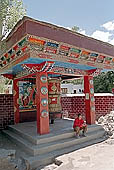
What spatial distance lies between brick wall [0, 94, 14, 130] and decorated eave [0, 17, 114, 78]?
5.03ft

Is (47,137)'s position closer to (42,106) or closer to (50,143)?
(50,143)

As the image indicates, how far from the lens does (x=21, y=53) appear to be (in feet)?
14.4

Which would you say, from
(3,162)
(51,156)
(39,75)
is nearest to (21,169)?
(3,162)

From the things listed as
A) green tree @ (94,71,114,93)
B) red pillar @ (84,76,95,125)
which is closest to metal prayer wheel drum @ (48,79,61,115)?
red pillar @ (84,76,95,125)

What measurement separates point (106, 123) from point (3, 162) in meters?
4.43

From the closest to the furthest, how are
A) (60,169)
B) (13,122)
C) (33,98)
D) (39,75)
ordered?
(60,169), (39,75), (13,122), (33,98)

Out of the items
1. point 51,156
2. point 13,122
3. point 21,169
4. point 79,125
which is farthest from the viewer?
point 13,122

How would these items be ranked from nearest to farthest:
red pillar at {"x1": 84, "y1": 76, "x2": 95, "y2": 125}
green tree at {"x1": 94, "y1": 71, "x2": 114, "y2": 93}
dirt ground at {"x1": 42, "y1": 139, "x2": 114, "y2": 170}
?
1. dirt ground at {"x1": 42, "y1": 139, "x2": 114, "y2": 170}
2. red pillar at {"x1": 84, "y1": 76, "x2": 95, "y2": 125}
3. green tree at {"x1": 94, "y1": 71, "x2": 114, "y2": 93}

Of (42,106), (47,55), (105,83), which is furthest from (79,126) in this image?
(105,83)

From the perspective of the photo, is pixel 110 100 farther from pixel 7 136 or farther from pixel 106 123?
pixel 7 136

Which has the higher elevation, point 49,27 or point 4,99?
point 49,27

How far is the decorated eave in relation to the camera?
3871 millimetres

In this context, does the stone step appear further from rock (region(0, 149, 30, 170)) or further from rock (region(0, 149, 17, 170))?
rock (region(0, 149, 17, 170))

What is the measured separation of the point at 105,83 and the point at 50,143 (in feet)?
62.7
